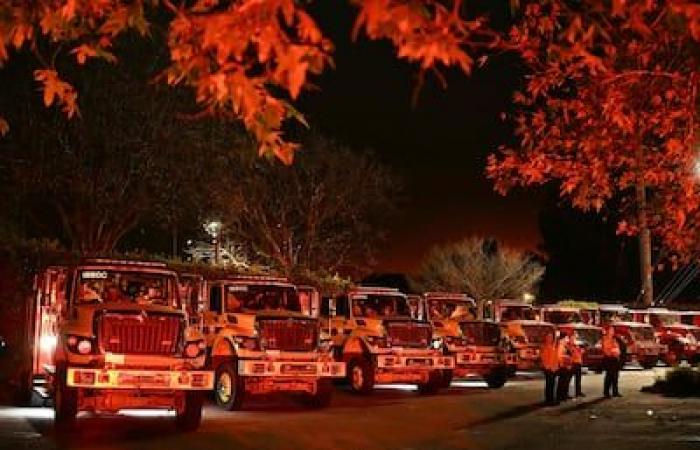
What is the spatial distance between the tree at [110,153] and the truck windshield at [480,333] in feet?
27.4

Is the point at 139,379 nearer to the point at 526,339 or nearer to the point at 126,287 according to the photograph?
the point at 126,287

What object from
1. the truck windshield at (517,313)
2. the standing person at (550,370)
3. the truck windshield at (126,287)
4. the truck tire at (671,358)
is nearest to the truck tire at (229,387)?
the truck windshield at (126,287)

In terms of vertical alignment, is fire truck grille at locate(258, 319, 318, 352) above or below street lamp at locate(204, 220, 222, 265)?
below

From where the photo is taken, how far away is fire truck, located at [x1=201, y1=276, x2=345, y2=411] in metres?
22.3

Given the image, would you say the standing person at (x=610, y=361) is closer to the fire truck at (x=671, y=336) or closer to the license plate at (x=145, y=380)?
the license plate at (x=145, y=380)

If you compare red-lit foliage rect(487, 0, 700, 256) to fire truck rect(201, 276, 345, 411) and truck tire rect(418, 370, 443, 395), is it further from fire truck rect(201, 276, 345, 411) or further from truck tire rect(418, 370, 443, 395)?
truck tire rect(418, 370, 443, 395)

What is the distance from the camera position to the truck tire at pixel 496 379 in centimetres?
3153

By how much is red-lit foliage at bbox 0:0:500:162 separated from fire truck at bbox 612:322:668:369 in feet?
115

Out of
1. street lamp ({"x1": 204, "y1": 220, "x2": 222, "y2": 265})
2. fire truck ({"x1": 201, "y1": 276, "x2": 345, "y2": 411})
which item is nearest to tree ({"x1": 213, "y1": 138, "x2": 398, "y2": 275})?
street lamp ({"x1": 204, "y1": 220, "x2": 222, "y2": 265})

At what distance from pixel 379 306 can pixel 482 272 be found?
136ft

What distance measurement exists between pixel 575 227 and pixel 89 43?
71.1 metres

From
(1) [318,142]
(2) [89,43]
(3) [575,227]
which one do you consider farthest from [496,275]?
(2) [89,43]

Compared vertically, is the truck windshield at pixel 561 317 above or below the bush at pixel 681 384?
above

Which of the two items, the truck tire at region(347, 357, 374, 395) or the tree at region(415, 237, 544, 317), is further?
the tree at region(415, 237, 544, 317)
